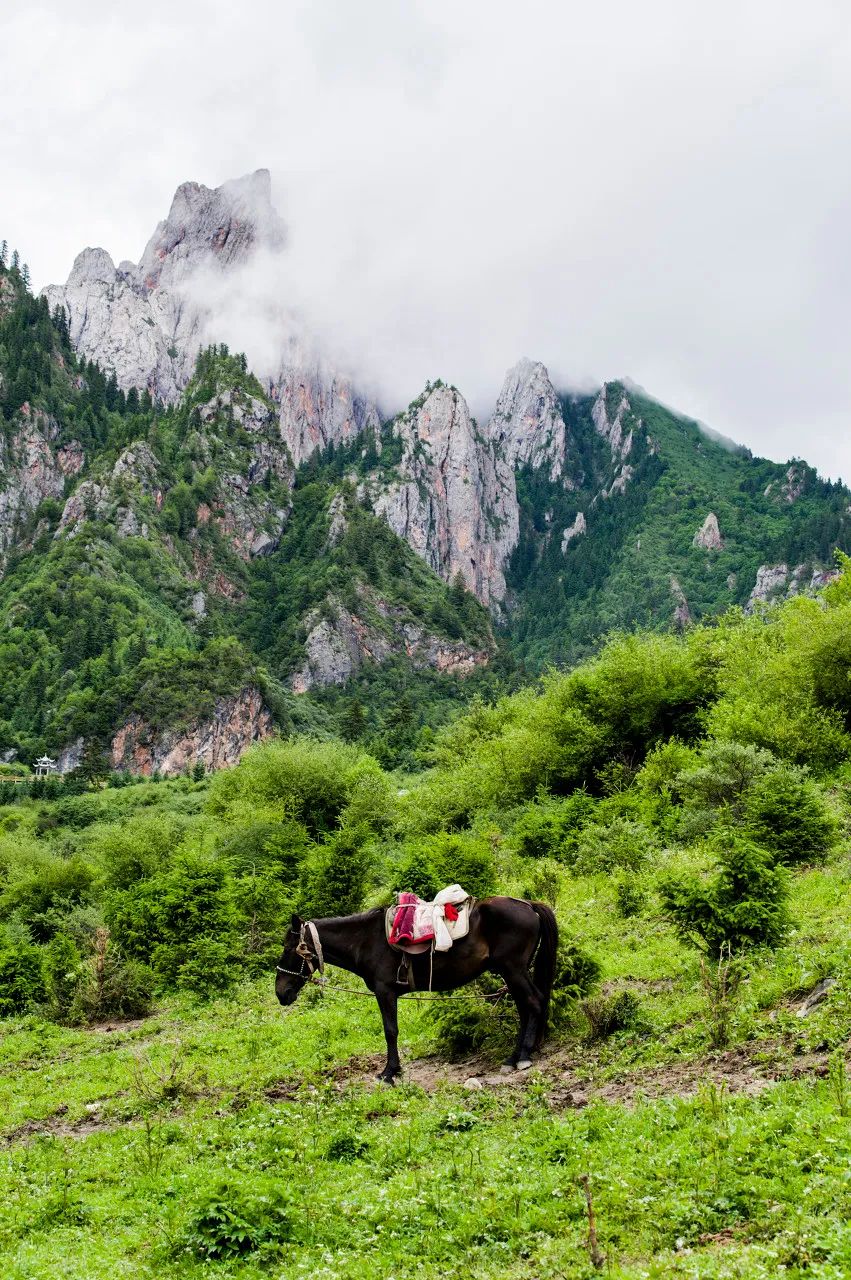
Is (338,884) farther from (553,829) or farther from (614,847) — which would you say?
(553,829)

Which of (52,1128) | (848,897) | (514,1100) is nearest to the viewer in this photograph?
(514,1100)

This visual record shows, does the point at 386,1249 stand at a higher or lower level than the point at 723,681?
lower

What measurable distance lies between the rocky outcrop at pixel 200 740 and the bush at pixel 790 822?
129 m

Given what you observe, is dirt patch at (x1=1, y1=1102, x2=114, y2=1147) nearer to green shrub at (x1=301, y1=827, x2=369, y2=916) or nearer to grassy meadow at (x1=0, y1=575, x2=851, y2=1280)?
grassy meadow at (x1=0, y1=575, x2=851, y2=1280)

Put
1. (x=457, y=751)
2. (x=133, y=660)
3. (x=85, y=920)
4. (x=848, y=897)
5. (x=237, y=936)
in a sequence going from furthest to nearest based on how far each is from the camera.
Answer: (x=133, y=660) < (x=457, y=751) < (x=85, y=920) < (x=237, y=936) < (x=848, y=897)

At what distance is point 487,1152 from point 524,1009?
3869 millimetres

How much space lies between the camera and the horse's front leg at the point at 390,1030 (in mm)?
12250

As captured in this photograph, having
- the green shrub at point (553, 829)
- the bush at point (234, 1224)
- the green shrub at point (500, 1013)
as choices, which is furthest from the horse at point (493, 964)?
the green shrub at point (553, 829)

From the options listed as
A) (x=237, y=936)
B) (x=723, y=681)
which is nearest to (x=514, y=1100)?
(x=237, y=936)

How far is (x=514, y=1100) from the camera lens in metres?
10.4

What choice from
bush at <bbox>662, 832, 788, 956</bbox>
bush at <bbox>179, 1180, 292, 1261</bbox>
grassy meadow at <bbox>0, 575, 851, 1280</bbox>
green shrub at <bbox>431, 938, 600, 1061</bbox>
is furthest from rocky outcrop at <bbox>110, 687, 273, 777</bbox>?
bush at <bbox>179, 1180, 292, 1261</bbox>

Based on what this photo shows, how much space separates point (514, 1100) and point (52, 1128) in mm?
7249

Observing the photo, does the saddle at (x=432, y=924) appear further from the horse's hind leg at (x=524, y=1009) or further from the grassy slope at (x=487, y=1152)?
the grassy slope at (x=487, y=1152)

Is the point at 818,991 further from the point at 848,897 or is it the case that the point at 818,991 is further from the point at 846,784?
the point at 846,784
